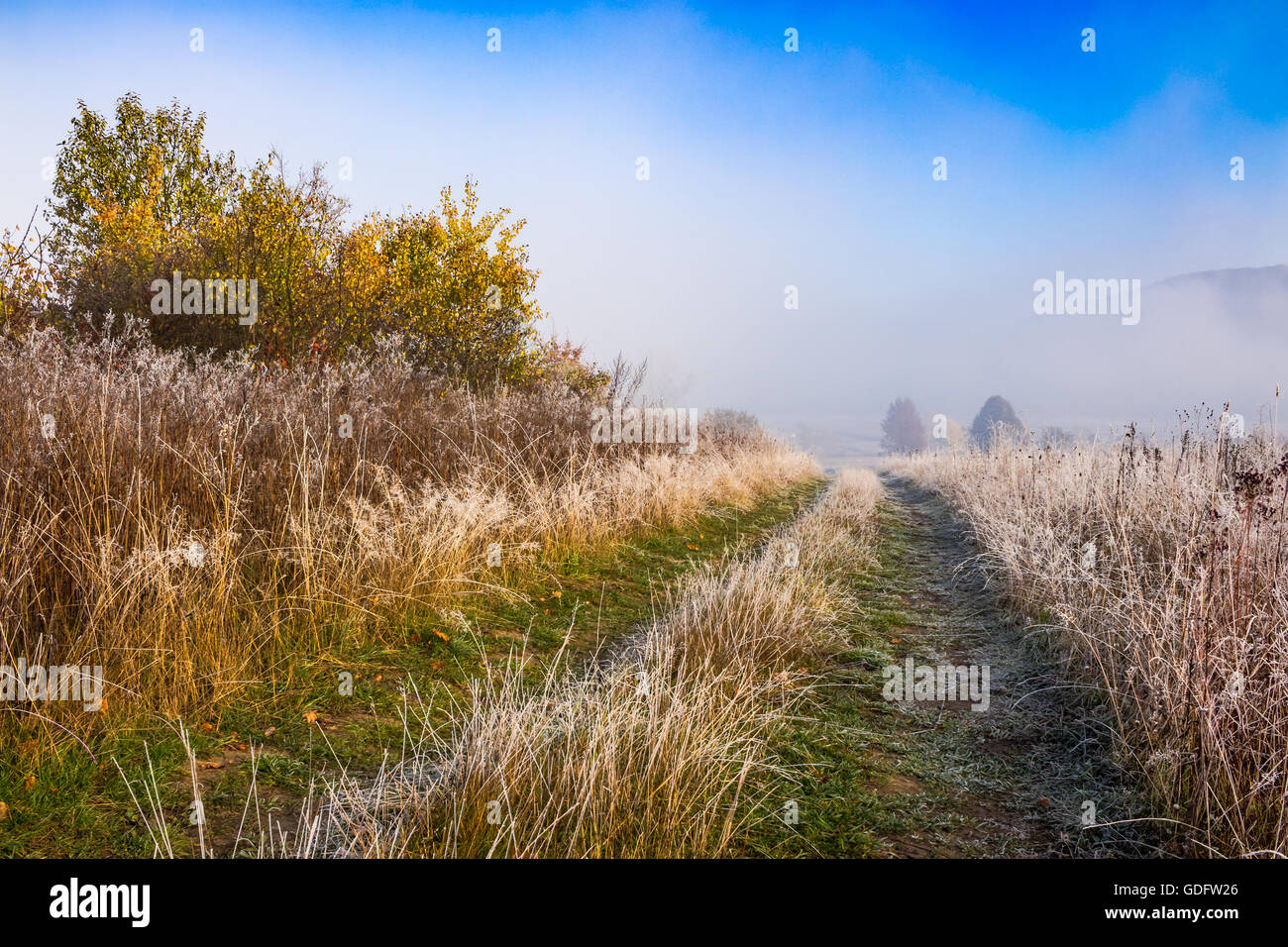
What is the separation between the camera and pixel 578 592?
6.26 m

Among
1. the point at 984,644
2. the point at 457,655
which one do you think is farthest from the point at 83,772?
the point at 984,644

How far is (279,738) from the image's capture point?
3244 millimetres

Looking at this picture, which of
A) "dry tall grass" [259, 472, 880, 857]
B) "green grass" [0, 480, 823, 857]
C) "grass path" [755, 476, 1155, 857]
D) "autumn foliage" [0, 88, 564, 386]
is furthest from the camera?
"autumn foliage" [0, 88, 564, 386]

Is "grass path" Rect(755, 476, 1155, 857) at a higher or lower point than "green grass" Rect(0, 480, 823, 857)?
lower

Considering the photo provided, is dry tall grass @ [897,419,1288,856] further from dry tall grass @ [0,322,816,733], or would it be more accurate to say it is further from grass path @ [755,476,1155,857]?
dry tall grass @ [0,322,816,733]

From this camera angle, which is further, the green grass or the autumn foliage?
the autumn foliage

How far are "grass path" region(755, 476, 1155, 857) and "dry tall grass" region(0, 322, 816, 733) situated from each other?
2860 mm

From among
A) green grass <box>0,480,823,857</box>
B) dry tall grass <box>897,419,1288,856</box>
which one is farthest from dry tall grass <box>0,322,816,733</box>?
dry tall grass <box>897,419,1288,856</box>

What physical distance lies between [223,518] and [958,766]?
4.42m

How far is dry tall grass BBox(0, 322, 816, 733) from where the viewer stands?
10.7 feet

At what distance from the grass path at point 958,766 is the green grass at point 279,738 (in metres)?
1.45

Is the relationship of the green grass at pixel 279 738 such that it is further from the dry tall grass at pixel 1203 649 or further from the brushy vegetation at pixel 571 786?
the dry tall grass at pixel 1203 649

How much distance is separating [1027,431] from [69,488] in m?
13.2
